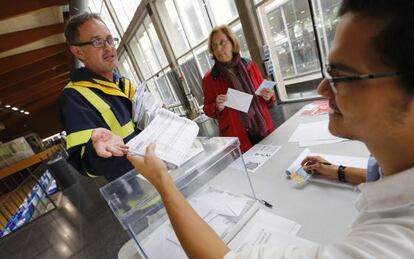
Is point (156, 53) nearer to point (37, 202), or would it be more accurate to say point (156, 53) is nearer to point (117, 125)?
point (37, 202)

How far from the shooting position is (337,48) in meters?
0.50

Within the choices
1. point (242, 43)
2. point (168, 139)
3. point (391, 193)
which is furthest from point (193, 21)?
point (391, 193)

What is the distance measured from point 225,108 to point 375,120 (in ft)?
5.03

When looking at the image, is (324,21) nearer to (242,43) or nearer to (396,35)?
(242,43)

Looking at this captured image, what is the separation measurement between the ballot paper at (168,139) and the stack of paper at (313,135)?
0.88 metres

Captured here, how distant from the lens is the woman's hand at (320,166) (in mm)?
977

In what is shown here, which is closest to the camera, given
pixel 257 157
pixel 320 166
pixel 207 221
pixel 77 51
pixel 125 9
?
pixel 207 221

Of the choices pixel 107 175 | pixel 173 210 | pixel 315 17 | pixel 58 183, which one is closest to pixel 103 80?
pixel 107 175

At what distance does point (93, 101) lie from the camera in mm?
1031

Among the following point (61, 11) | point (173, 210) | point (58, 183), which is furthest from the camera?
point (58, 183)

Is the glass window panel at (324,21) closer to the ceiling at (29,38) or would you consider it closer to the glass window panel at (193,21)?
the glass window panel at (193,21)

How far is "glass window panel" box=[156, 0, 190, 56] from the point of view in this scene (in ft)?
16.5

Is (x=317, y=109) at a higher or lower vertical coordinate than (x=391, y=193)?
lower

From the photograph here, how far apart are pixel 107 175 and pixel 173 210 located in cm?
63
